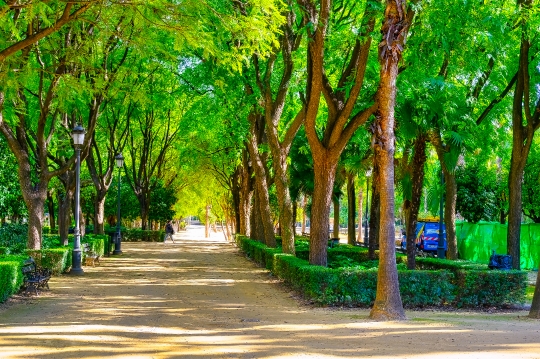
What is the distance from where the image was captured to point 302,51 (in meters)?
21.5

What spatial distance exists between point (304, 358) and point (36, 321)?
5.61 metres

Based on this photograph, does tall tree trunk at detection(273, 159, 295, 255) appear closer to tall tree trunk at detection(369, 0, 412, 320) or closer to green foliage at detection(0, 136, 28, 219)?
tall tree trunk at detection(369, 0, 412, 320)

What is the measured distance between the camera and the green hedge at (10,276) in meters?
14.4

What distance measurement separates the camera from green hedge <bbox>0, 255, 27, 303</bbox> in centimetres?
1435

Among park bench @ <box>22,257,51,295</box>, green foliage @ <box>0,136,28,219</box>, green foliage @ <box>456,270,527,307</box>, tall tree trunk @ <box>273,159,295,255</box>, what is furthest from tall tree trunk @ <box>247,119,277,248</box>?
green foliage @ <box>0,136,28,219</box>

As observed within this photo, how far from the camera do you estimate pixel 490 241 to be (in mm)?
32656

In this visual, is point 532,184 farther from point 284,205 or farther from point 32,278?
point 32,278

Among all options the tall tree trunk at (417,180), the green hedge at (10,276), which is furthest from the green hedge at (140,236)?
the tall tree trunk at (417,180)

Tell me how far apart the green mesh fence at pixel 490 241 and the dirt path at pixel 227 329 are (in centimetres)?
1660

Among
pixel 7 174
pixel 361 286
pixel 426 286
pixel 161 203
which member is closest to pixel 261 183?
pixel 361 286

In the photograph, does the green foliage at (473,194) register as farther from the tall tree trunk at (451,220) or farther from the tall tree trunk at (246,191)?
the tall tree trunk at (451,220)

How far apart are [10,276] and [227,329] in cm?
636

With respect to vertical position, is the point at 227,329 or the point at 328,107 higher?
the point at 328,107

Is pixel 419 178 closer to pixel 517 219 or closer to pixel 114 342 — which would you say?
pixel 517 219
